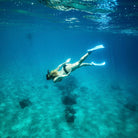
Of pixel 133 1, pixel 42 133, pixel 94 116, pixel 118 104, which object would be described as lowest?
pixel 118 104

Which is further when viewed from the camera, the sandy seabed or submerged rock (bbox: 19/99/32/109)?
submerged rock (bbox: 19/99/32/109)

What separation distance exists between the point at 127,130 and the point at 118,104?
18.0 feet

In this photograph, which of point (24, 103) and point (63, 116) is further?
point (24, 103)

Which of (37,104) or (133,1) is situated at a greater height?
(133,1)

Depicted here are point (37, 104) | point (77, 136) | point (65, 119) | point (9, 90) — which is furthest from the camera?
point (9, 90)

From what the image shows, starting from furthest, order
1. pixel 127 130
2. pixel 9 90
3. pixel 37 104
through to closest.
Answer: pixel 9 90 < pixel 37 104 < pixel 127 130

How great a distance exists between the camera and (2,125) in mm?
10727

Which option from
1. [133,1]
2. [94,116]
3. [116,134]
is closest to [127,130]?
[116,134]

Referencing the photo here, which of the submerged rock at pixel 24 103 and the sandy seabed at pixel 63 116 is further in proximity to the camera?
the submerged rock at pixel 24 103

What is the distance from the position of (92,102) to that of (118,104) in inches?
134

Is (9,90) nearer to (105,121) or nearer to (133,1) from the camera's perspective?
(105,121)

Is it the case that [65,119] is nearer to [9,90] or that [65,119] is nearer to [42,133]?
[42,133]

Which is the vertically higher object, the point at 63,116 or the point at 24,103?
the point at 24,103

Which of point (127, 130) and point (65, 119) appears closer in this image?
point (127, 130)
